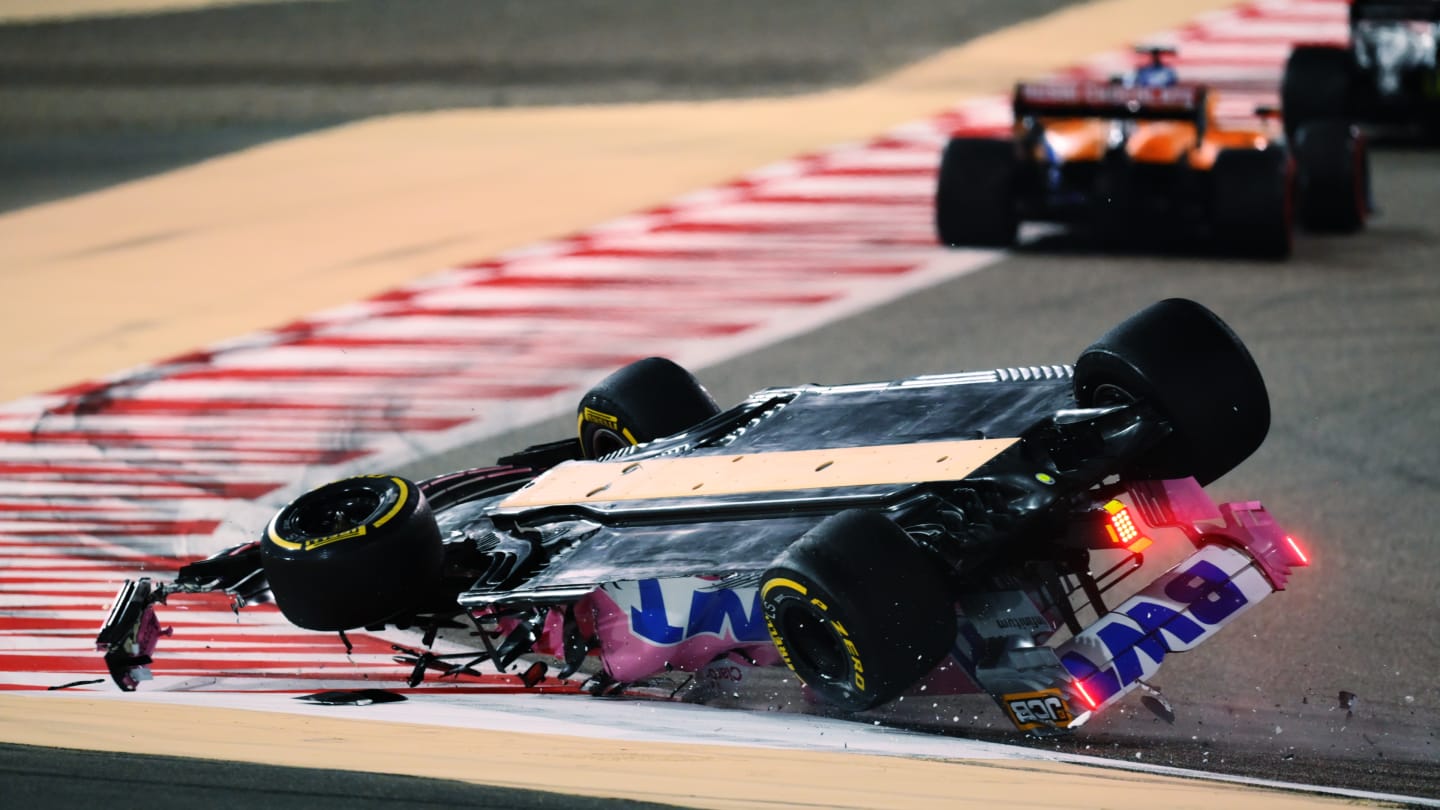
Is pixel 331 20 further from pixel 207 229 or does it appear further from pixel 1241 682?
pixel 1241 682

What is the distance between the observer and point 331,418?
8.70 meters

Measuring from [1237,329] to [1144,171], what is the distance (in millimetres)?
1925

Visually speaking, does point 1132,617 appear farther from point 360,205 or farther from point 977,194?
point 360,205

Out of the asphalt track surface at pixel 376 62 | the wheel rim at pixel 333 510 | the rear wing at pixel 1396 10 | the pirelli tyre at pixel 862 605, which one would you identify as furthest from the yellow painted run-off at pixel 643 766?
the rear wing at pixel 1396 10

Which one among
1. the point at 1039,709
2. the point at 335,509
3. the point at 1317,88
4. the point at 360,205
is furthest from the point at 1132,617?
the point at 1317,88

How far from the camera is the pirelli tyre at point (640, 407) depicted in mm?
5914

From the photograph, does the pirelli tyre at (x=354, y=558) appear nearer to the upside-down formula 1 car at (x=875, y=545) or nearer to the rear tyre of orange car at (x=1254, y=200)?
the upside-down formula 1 car at (x=875, y=545)

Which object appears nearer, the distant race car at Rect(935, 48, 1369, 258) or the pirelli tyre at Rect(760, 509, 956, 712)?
the pirelli tyre at Rect(760, 509, 956, 712)

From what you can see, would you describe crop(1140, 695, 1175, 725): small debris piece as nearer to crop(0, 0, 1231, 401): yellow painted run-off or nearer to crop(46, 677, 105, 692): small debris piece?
crop(46, 677, 105, 692): small debris piece

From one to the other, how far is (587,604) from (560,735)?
2.07 ft

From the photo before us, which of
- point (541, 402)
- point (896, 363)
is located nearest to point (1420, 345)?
point (896, 363)

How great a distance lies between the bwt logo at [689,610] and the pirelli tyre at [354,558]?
24.5 inches

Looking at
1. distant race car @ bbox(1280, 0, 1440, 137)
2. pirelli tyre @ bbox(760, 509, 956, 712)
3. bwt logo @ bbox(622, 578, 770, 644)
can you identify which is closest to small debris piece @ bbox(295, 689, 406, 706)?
bwt logo @ bbox(622, 578, 770, 644)

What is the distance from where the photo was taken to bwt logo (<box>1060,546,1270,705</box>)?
468cm
